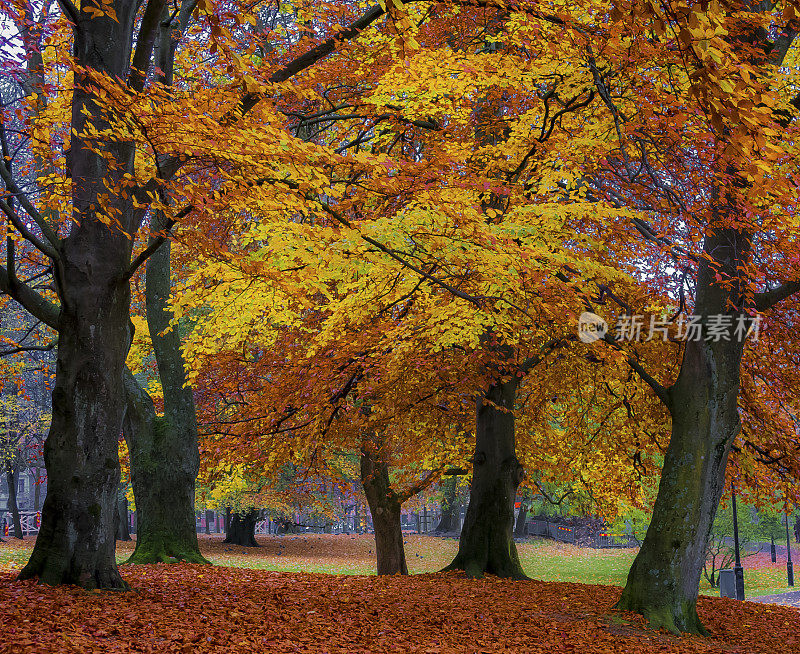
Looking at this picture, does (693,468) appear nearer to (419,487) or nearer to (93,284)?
(419,487)

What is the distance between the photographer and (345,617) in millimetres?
7238

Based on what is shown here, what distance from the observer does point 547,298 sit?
8.63m

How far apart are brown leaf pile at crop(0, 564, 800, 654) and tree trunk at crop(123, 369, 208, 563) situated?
45.8 inches

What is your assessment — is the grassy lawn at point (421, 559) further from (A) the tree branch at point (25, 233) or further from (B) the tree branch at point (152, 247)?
(A) the tree branch at point (25, 233)

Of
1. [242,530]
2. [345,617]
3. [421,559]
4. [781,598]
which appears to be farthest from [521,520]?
[345,617]

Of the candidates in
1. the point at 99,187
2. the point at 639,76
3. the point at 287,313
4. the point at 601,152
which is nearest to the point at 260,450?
the point at 287,313

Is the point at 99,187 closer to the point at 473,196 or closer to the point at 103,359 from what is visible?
the point at 103,359

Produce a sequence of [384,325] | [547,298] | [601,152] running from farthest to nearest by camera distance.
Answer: [384,325] → [601,152] → [547,298]

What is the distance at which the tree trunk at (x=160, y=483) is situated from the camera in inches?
462

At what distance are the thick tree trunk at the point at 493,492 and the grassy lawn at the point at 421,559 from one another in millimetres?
9454

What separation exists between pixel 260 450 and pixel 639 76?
8.83 meters

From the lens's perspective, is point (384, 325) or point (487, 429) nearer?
point (384, 325)

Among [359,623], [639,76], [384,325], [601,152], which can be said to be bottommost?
[359,623]

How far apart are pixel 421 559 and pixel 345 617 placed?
Result: 22575 mm
